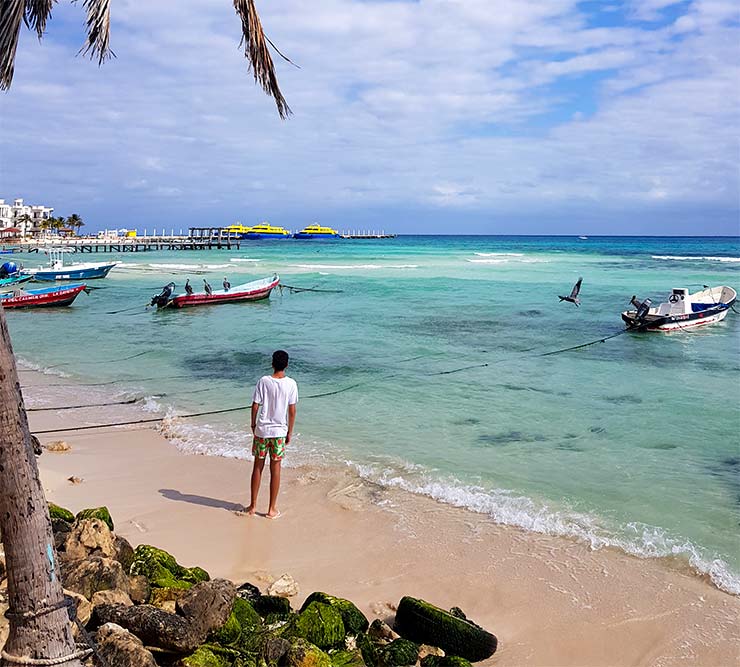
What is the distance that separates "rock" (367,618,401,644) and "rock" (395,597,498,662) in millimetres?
104

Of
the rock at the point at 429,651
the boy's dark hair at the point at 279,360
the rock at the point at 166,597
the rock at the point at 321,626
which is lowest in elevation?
the rock at the point at 429,651

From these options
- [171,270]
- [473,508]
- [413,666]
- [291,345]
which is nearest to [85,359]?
[291,345]

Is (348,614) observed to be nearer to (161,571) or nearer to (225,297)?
(161,571)

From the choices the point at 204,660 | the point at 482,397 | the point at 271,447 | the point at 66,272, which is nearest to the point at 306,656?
the point at 204,660

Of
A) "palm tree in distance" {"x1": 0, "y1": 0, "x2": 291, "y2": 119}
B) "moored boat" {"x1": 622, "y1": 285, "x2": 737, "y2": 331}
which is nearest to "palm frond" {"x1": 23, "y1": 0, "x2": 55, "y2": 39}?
"palm tree in distance" {"x1": 0, "y1": 0, "x2": 291, "y2": 119}

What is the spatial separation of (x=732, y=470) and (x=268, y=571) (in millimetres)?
6013

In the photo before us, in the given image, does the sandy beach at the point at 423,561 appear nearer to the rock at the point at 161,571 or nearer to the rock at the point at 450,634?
the rock at the point at 450,634

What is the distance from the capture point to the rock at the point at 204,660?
12.7 ft

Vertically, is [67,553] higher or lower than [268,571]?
higher

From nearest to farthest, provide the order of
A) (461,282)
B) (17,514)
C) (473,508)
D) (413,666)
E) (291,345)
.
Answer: (17,514)
(413,666)
(473,508)
(291,345)
(461,282)

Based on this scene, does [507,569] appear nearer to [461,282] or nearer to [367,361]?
[367,361]

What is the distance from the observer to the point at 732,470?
348 inches

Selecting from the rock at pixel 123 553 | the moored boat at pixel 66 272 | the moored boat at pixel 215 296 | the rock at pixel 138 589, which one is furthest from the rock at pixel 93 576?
the moored boat at pixel 66 272

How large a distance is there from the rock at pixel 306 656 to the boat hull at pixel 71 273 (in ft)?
111
